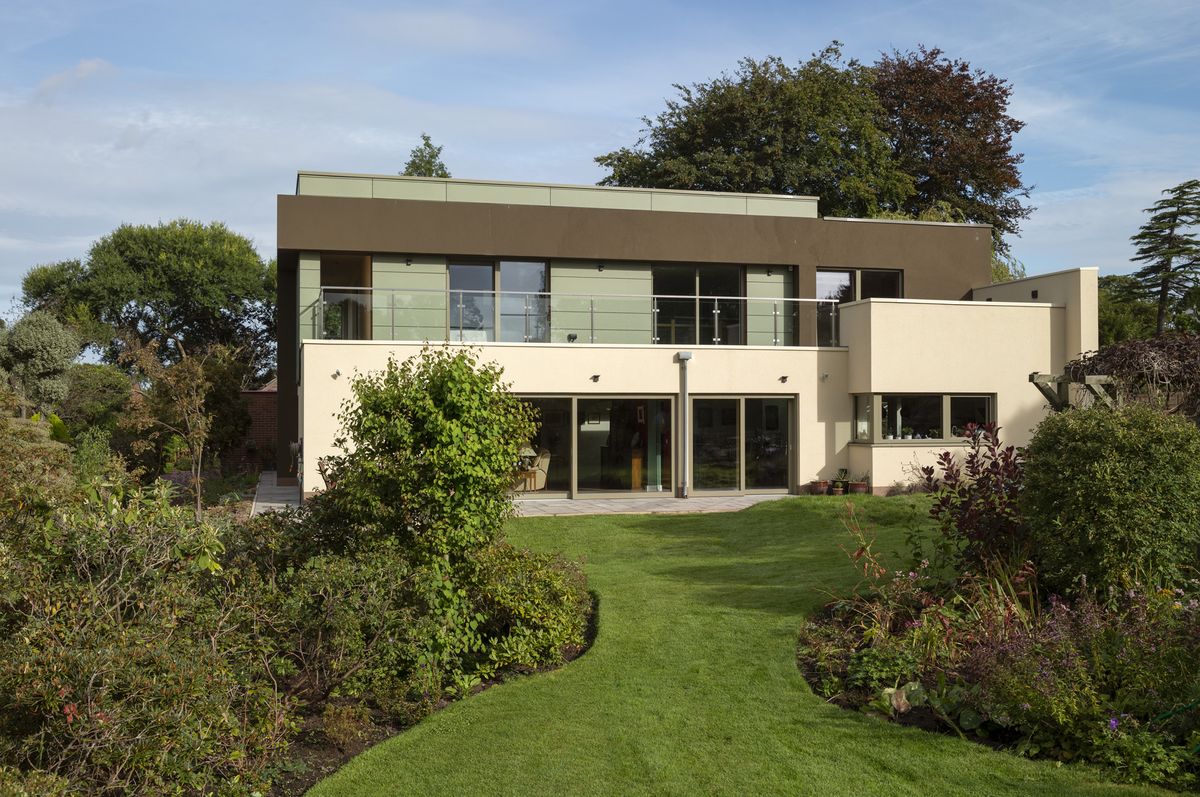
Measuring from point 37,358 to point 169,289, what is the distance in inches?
618

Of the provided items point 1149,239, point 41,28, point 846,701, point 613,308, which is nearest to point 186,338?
point 613,308

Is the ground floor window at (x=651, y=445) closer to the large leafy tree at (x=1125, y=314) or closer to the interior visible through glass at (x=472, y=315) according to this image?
the interior visible through glass at (x=472, y=315)

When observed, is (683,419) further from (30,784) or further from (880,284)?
(30,784)

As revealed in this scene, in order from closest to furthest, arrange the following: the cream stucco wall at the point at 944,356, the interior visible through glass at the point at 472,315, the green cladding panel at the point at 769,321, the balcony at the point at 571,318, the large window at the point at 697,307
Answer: the balcony at the point at 571,318, the interior visible through glass at the point at 472,315, the cream stucco wall at the point at 944,356, the large window at the point at 697,307, the green cladding panel at the point at 769,321

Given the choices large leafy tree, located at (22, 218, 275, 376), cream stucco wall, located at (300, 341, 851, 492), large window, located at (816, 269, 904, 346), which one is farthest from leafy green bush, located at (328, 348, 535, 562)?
large leafy tree, located at (22, 218, 275, 376)

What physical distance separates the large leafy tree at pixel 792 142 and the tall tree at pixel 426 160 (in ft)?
42.7

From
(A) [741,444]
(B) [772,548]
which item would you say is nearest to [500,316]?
(A) [741,444]

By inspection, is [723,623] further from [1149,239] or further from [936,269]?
[1149,239]

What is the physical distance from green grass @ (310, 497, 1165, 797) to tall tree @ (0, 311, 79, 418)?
23313 mm

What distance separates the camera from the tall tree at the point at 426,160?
139 ft

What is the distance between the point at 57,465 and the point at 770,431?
13008mm

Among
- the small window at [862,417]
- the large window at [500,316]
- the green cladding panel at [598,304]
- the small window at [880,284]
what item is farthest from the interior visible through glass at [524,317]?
the small window at [880,284]

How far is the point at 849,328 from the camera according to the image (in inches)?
802

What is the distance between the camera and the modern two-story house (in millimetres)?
18969
